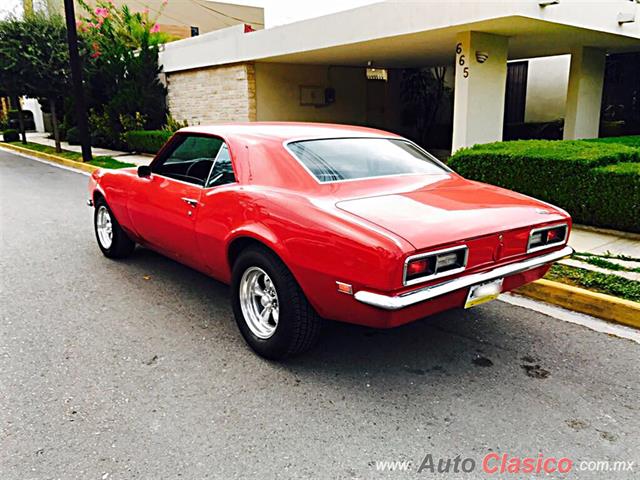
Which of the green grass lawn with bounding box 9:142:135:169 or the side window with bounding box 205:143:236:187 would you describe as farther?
the green grass lawn with bounding box 9:142:135:169

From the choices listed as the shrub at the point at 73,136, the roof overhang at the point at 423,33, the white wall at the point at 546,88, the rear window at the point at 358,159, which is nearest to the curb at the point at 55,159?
the shrub at the point at 73,136

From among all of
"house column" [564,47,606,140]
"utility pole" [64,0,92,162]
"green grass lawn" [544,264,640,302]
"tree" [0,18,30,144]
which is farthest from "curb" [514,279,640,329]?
"tree" [0,18,30,144]

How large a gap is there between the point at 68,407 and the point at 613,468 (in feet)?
9.26

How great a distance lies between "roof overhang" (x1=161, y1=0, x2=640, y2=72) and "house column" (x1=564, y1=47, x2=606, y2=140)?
0.33 m

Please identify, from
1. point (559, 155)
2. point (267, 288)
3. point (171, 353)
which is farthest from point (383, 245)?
point (559, 155)

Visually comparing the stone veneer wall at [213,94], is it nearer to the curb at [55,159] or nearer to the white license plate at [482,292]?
the curb at [55,159]

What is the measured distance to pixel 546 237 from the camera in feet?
→ 11.7

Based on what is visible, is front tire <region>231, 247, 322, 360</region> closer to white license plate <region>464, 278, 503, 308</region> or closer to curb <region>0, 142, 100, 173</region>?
white license plate <region>464, 278, 503, 308</region>

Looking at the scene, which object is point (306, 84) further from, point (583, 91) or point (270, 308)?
point (270, 308)

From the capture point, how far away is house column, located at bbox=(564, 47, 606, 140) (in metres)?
13.1

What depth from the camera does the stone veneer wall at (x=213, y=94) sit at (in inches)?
605

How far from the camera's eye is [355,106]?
1855cm

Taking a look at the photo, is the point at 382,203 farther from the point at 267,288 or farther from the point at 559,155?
the point at 559,155

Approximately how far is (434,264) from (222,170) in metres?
1.84
